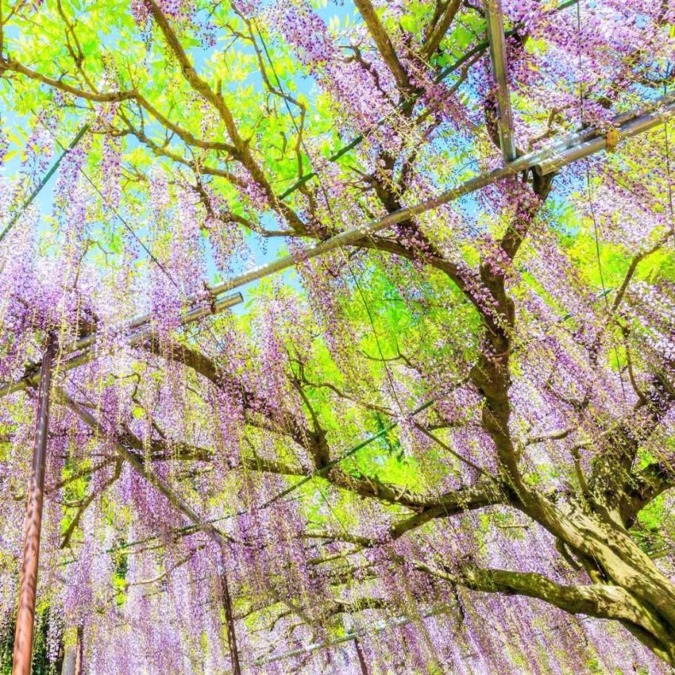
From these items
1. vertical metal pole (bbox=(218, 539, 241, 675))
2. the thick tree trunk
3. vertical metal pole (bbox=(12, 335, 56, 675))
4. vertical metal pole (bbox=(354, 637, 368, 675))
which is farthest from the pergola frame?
vertical metal pole (bbox=(354, 637, 368, 675))

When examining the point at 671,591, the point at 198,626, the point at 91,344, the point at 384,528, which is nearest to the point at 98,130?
the point at 91,344

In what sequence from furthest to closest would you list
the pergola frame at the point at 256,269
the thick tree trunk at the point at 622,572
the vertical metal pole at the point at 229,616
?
1. the vertical metal pole at the point at 229,616
2. the thick tree trunk at the point at 622,572
3. the pergola frame at the point at 256,269

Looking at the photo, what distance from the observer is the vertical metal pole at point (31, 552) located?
5.61 ft

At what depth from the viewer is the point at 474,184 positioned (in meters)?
2.70

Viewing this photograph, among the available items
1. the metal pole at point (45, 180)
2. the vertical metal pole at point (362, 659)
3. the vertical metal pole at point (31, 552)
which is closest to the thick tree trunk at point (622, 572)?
the vertical metal pole at point (31, 552)

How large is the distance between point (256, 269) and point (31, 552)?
5.56 ft

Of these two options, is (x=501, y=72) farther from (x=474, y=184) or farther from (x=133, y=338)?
(x=133, y=338)

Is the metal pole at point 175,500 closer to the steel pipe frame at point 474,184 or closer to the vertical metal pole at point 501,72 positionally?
the steel pipe frame at point 474,184

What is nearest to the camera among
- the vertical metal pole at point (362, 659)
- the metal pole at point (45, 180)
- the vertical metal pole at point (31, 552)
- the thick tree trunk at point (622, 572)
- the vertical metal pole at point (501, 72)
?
the vertical metal pole at point (31, 552)

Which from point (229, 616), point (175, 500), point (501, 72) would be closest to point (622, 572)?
point (229, 616)

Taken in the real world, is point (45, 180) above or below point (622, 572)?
above

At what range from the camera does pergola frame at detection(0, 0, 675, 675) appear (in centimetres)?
195

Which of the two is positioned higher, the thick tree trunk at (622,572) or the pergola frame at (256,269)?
the pergola frame at (256,269)

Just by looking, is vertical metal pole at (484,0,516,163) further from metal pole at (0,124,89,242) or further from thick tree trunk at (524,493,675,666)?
thick tree trunk at (524,493,675,666)
